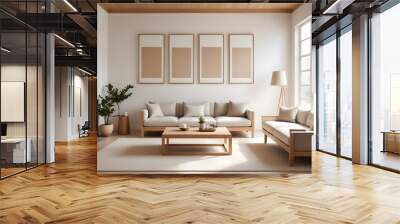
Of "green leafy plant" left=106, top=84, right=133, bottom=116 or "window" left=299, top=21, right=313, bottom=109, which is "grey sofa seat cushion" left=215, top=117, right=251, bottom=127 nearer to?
"window" left=299, top=21, right=313, bottom=109

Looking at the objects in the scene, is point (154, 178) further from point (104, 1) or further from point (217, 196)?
point (104, 1)

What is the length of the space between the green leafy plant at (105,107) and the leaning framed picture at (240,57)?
118 centimetres

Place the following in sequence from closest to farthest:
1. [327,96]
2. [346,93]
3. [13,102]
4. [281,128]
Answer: [281,128] < [13,102] < [327,96] < [346,93]

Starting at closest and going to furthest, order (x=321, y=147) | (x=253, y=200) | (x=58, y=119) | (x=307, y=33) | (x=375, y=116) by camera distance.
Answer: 1. (x=253, y=200)
2. (x=307, y=33)
3. (x=321, y=147)
4. (x=375, y=116)
5. (x=58, y=119)

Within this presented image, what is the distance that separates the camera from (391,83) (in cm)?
431

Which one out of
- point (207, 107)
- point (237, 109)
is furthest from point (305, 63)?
point (207, 107)

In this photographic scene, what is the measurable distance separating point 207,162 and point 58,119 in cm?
607

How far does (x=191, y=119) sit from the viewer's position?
3178mm

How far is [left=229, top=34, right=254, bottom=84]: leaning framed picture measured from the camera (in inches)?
127

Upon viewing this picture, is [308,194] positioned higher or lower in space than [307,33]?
lower

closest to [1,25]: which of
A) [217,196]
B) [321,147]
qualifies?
[217,196]

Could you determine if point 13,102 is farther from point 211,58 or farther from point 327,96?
point 327,96

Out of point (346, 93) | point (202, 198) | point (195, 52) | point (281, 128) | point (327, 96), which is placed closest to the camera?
point (202, 198)

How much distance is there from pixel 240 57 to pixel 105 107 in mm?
1389
